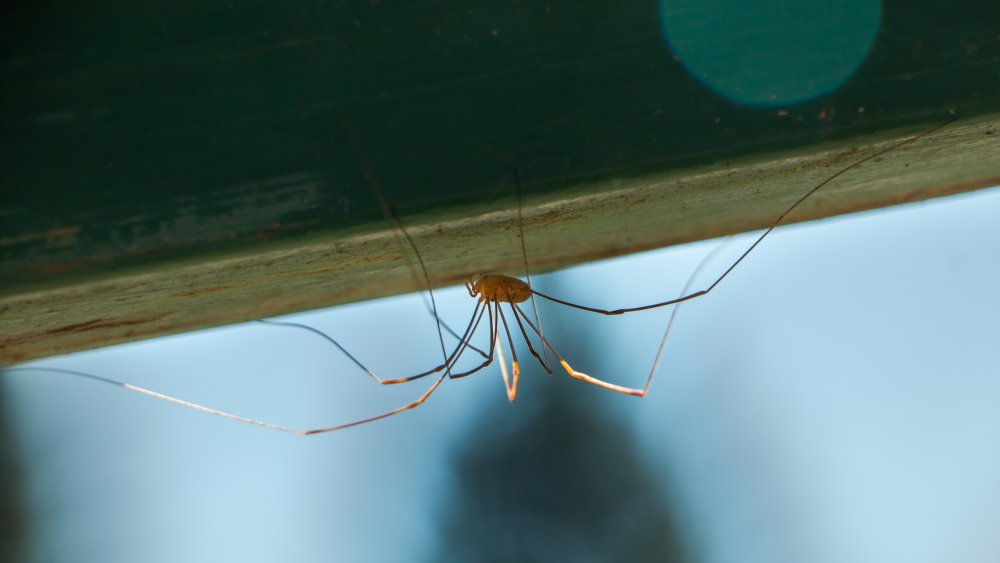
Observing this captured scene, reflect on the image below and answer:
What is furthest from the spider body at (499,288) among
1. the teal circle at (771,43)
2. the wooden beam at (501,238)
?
the teal circle at (771,43)

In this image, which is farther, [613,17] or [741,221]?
[741,221]

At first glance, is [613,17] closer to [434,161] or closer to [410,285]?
[434,161]

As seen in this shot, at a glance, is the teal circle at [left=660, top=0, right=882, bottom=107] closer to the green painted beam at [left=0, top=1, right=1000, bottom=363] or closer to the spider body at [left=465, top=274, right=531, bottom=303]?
the green painted beam at [left=0, top=1, right=1000, bottom=363]

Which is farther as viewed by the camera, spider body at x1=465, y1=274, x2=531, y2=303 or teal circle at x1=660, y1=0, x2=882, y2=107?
spider body at x1=465, y1=274, x2=531, y2=303

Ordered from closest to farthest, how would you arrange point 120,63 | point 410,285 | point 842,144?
point 120,63, point 842,144, point 410,285

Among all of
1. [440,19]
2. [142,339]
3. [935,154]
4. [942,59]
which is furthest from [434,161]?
[142,339]

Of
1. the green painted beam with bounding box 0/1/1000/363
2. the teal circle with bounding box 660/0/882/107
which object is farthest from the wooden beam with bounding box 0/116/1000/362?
A: the teal circle with bounding box 660/0/882/107

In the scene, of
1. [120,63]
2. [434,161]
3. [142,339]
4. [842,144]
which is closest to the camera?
[120,63]
